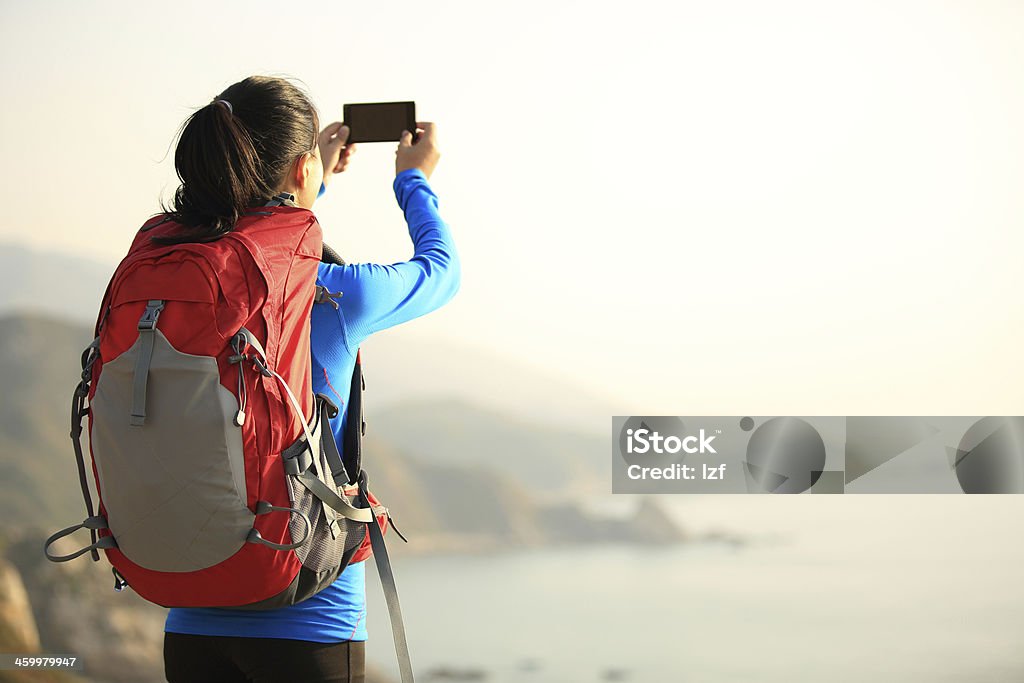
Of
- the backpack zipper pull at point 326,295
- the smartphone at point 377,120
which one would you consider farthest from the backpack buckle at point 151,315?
the smartphone at point 377,120

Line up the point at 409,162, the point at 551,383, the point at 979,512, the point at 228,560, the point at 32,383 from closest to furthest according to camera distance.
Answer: the point at 228,560 < the point at 409,162 < the point at 979,512 < the point at 551,383 < the point at 32,383

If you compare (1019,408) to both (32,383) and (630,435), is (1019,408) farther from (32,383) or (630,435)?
(32,383)

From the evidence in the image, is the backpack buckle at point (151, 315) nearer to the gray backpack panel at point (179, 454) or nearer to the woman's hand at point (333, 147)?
the gray backpack panel at point (179, 454)

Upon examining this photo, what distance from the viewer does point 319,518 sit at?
3.04ft

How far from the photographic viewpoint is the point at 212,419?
0.85 metres

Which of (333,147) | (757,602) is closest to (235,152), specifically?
(333,147)

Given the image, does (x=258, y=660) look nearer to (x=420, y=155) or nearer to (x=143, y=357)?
(x=143, y=357)

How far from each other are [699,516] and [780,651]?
30 cm

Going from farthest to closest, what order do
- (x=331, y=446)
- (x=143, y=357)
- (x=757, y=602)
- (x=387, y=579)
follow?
(x=757, y=602)
(x=387, y=579)
(x=331, y=446)
(x=143, y=357)

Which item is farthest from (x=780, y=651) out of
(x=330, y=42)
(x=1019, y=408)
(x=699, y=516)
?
(x=330, y=42)

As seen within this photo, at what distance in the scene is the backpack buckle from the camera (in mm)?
853

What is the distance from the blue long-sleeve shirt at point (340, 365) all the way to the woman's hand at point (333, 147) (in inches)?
12.4

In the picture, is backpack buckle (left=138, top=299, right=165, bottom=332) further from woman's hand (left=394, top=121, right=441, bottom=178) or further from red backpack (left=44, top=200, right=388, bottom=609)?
woman's hand (left=394, top=121, right=441, bottom=178)

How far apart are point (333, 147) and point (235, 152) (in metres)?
0.39
